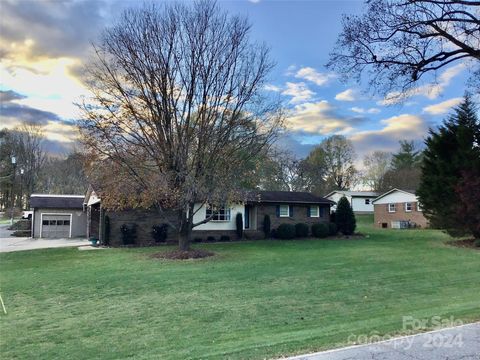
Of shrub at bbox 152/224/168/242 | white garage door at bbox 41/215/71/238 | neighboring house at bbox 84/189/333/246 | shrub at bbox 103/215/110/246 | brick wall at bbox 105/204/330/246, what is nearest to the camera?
shrub at bbox 103/215/110/246

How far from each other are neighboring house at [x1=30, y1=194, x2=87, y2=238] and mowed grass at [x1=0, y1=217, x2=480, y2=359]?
1448 centimetres

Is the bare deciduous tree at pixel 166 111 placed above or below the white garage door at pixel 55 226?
Answer: above

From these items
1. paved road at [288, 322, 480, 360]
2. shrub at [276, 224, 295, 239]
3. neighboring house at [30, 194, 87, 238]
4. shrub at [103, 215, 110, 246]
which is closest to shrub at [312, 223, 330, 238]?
shrub at [276, 224, 295, 239]

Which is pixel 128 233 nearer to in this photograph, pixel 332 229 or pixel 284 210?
pixel 284 210

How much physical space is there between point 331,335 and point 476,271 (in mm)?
8694

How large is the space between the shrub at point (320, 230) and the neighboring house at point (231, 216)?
1475 mm

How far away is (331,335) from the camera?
5.71 metres

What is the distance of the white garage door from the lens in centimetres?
2927

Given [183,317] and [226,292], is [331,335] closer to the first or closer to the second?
[183,317]

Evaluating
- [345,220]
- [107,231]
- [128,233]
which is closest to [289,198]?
[345,220]

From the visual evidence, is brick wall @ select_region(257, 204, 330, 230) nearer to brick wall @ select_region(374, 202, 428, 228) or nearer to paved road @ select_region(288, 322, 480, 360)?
brick wall @ select_region(374, 202, 428, 228)

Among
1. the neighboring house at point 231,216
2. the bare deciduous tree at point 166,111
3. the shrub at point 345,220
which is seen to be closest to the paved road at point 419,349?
the bare deciduous tree at point 166,111

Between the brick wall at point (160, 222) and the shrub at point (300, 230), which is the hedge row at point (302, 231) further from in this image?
the brick wall at point (160, 222)

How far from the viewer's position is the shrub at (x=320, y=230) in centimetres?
2594
